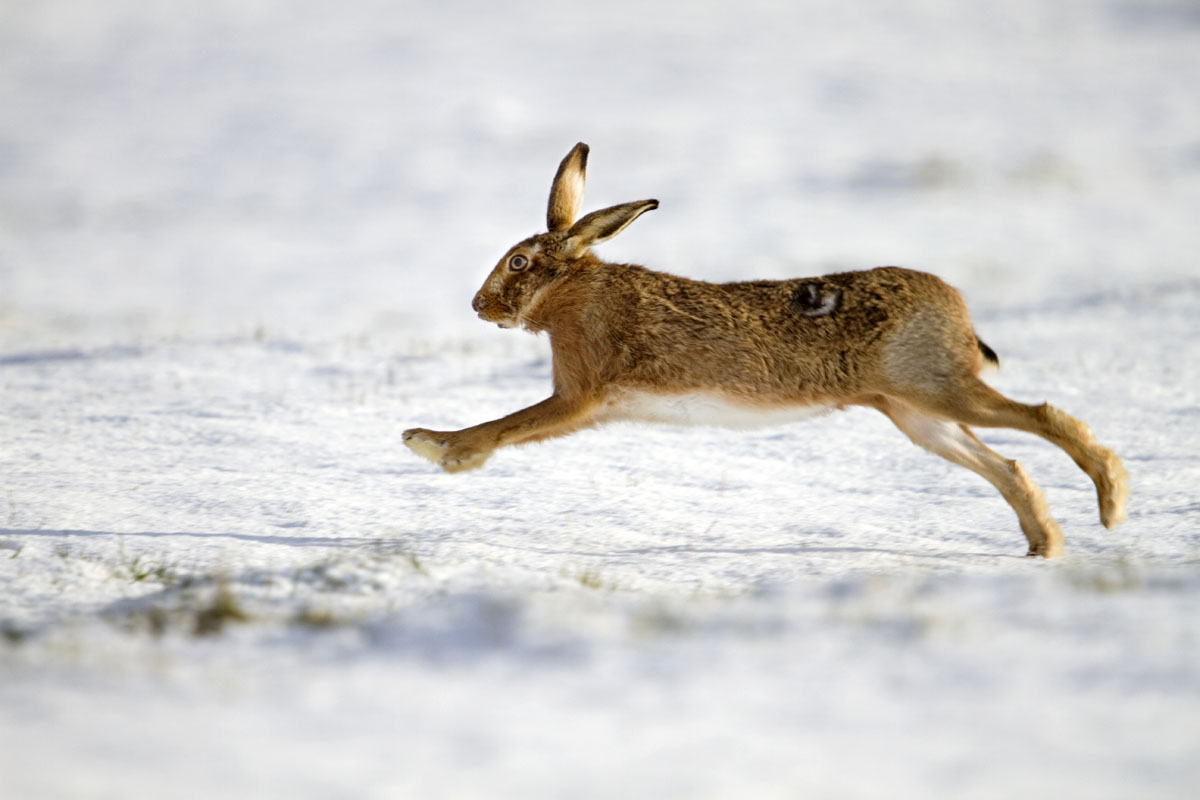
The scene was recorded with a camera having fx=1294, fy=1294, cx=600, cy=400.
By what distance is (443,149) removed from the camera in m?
23.9

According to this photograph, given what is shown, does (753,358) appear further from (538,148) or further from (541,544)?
(538,148)

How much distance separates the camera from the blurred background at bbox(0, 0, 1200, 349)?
15.6 metres

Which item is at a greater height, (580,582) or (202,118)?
(202,118)

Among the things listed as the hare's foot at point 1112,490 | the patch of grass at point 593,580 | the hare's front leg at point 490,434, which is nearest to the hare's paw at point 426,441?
the hare's front leg at point 490,434

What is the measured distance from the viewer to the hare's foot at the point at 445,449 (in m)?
5.56

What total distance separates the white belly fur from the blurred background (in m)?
6.17

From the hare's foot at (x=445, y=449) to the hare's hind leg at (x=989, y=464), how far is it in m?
1.77

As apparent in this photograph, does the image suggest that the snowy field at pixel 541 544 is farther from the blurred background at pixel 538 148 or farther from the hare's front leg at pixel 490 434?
the hare's front leg at pixel 490 434

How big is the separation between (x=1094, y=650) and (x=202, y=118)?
2575 centimetres

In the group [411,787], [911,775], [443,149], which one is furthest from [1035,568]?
[443,149]

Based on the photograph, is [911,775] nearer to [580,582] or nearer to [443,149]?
[580,582]

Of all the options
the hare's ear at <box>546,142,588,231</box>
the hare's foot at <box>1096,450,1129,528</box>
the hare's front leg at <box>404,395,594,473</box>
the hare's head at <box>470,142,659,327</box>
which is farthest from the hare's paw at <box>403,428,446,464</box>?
the hare's foot at <box>1096,450,1129,528</box>

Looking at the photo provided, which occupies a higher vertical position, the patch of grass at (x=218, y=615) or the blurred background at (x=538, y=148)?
the blurred background at (x=538, y=148)

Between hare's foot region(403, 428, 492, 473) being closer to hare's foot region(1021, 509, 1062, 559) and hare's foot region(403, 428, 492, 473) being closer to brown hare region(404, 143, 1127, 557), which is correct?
brown hare region(404, 143, 1127, 557)
